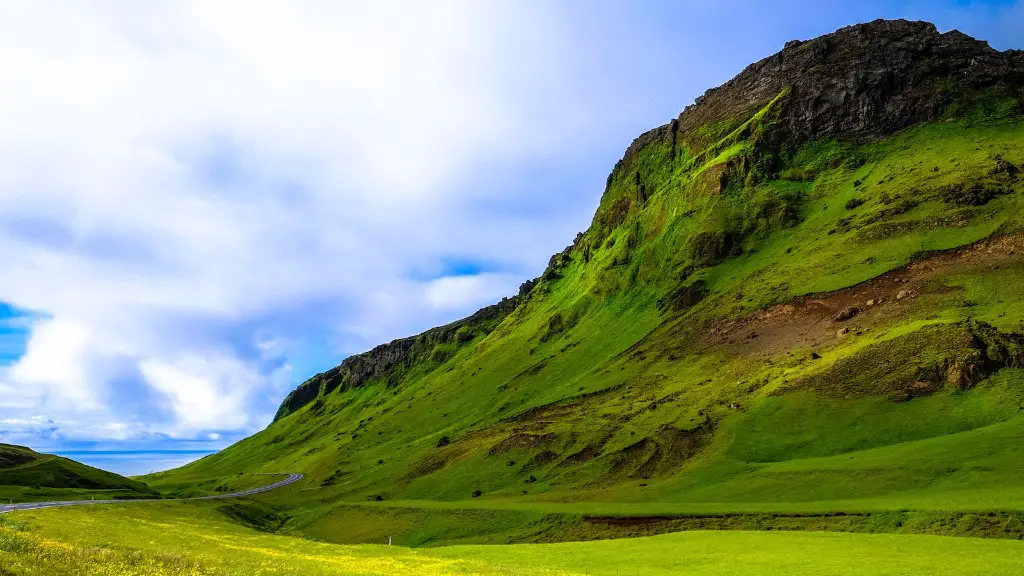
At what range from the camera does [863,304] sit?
5881 inches

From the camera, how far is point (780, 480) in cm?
9206

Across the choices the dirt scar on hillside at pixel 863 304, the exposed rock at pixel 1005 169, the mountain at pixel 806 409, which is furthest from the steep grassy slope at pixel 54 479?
the exposed rock at pixel 1005 169

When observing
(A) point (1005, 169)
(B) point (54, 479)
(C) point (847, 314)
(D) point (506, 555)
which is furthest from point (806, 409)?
(B) point (54, 479)

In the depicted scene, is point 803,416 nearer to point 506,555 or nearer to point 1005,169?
point 506,555

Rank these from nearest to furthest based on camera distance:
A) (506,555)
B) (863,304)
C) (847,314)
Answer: (506,555) < (847,314) < (863,304)

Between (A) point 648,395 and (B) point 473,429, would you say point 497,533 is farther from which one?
Result: (B) point 473,429

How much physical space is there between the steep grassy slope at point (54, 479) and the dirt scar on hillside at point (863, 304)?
556 ft

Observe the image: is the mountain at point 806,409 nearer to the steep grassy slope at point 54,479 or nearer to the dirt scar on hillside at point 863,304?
the dirt scar on hillside at point 863,304

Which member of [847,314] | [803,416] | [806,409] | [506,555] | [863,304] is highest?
[863,304]

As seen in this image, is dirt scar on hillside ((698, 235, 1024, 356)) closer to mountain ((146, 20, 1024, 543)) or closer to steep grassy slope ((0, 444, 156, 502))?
mountain ((146, 20, 1024, 543))

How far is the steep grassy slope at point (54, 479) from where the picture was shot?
135m

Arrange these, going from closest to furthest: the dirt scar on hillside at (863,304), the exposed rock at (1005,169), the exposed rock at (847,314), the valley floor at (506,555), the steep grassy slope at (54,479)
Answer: the valley floor at (506,555)
the steep grassy slope at (54,479)
the dirt scar on hillside at (863,304)
the exposed rock at (847,314)
the exposed rock at (1005,169)

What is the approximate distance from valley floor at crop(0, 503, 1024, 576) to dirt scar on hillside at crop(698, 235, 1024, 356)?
99.3m

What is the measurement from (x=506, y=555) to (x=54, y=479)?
158485 mm
